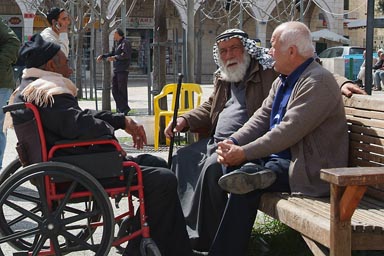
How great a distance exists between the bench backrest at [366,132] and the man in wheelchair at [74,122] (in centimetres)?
113

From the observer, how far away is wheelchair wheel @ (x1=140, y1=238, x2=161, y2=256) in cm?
389

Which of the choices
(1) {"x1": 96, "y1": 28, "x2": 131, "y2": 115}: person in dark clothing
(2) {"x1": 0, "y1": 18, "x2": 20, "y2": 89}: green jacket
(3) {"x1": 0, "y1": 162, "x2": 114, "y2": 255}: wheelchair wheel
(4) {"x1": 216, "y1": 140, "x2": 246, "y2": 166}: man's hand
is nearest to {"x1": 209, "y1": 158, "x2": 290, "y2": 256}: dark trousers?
(4) {"x1": 216, "y1": 140, "x2": 246, "y2": 166}: man's hand

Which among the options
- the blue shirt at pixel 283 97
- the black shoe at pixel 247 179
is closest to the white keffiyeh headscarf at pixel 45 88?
the black shoe at pixel 247 179

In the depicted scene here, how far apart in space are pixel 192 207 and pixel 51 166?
3.72ft

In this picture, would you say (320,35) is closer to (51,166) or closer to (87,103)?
(87,103)

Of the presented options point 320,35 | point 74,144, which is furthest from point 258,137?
point 320,35

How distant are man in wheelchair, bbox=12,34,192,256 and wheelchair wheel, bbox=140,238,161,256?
192 mm

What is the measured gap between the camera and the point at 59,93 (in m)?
3.95

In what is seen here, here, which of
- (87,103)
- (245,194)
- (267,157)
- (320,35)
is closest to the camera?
(245,194)

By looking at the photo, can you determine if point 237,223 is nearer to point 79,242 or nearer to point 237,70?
point 79,242

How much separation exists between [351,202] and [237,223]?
39.3 inches

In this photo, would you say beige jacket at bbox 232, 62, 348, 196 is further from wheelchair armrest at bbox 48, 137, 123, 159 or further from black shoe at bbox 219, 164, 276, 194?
wheelchair armrest at bbox 48, 137, 123, 159

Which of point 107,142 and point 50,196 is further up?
point 107,142

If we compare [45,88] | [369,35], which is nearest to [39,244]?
[45,88]
